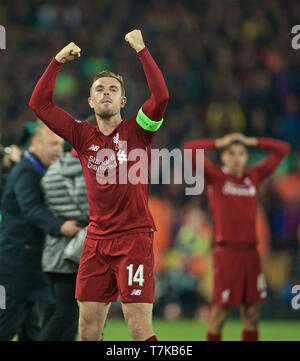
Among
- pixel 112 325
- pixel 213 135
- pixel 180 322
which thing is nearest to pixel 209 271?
pixel 180 322

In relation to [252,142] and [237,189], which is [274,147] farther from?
[237,189]

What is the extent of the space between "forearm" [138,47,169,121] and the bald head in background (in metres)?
1.81

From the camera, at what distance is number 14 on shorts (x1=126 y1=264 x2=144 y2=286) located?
4.29m

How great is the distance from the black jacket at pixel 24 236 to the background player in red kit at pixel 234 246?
1996 mm

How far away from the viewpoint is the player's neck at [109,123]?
456cm

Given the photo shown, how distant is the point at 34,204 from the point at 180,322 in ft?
18.3

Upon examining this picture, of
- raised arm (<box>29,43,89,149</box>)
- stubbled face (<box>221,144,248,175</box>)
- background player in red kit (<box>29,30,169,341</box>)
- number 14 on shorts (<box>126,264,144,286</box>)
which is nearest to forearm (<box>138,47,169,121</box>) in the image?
background player in red kit (<box>29,30,169,341</box>)

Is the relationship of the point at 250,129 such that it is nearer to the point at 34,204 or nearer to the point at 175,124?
the point at 175,124

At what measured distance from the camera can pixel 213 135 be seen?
1370cm

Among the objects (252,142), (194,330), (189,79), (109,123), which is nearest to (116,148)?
(109,123)

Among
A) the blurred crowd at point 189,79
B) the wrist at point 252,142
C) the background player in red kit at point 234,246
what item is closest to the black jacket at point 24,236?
the background player in red kit at point 234,246

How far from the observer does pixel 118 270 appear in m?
4.38

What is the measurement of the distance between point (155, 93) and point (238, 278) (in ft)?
10.8

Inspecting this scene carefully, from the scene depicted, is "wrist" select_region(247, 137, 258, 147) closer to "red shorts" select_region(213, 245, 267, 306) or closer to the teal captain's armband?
"red shorts" select_region(213, 245, 267, 306)
